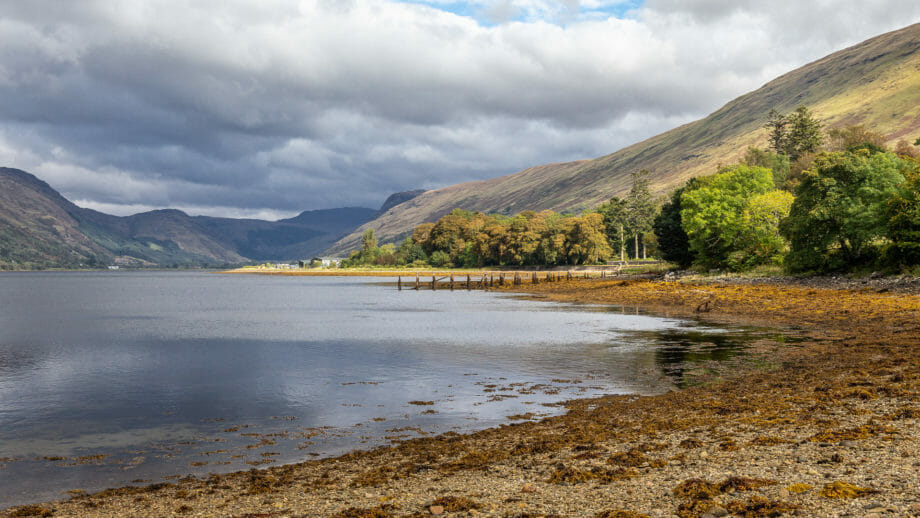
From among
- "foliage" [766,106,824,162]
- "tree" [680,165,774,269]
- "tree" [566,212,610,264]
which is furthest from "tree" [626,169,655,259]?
"tree" [680,165,774,269]

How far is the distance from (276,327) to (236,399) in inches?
1250

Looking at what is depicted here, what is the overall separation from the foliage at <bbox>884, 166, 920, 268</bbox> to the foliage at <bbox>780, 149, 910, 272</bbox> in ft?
5.51

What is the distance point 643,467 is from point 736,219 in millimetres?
87295

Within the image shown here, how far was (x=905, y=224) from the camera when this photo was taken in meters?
56.2

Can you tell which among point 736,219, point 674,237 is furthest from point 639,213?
point 736,219

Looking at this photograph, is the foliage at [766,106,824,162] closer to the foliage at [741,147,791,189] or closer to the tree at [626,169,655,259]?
the foliage at [741,147,791,189]

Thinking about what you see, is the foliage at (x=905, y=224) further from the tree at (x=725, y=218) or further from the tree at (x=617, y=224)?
the tree at (x=617, y=224)

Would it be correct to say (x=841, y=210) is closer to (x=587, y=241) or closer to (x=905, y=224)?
(x=905, y=224)

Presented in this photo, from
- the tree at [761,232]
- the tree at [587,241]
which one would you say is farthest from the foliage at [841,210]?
the tree at [587,241]

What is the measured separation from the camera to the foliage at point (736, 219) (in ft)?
291

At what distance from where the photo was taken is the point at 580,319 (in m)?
54.7

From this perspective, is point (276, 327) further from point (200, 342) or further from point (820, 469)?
point (820, 469)

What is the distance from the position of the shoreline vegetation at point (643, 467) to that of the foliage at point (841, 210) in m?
47.0

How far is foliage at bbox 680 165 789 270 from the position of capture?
8869 centimetres
